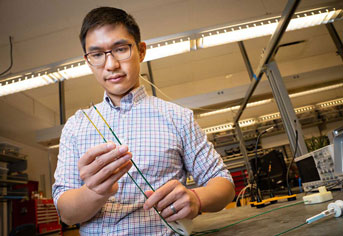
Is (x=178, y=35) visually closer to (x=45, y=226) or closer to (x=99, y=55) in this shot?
(x=99, y=55)

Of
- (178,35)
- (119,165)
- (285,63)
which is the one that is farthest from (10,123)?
(285,63)

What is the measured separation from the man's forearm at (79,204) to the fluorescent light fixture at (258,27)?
190 centimetres

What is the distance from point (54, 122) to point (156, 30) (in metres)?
3.52

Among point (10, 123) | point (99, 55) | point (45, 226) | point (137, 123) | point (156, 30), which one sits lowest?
point (45, 226)

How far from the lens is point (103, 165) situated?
1.71ft

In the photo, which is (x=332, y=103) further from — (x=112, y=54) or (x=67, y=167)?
(x=67, y=167)

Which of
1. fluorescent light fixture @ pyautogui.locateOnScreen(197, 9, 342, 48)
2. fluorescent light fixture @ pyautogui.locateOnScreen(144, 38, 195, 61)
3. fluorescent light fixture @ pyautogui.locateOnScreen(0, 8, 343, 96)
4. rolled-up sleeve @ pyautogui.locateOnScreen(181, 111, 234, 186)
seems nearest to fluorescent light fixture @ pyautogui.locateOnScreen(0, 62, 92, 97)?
fluorescent light fixture @ pyautogui.locateOnScreen(0, 8, 343, 96)

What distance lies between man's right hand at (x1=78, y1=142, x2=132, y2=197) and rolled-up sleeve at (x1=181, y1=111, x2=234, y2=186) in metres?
0.32

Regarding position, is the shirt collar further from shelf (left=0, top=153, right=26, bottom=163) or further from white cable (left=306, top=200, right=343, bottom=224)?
shelf (left=0, top=153, right=26, bottom=163)

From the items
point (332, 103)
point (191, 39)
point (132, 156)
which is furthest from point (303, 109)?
point (132, 156)

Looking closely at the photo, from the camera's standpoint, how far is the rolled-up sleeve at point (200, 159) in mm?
814

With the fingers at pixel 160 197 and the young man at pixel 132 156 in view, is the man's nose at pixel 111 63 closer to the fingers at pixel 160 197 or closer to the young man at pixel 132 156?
the young man at pixel 132 156

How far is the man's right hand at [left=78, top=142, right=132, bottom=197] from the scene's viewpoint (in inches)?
20.0

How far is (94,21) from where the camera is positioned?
2.71 ft
